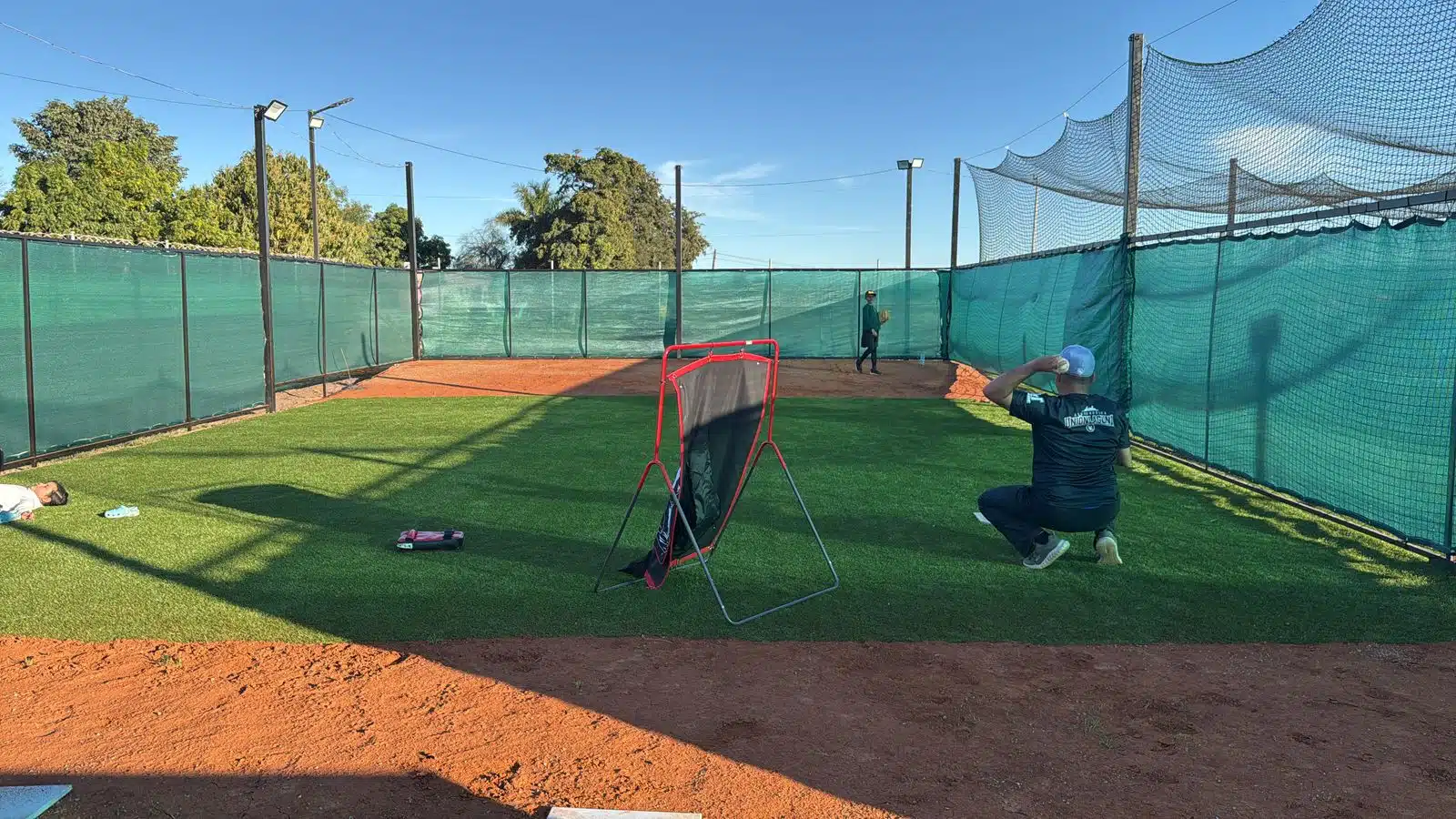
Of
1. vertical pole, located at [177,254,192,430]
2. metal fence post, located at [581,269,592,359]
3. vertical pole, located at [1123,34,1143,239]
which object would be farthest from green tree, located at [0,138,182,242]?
vertical pole, located at [1123,34,1143,239]

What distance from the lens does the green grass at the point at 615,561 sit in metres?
4.93

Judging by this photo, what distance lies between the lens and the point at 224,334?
1298cm

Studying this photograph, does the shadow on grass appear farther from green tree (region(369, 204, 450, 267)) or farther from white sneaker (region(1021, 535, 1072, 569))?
green tree (region(369, 204, 450, 267))

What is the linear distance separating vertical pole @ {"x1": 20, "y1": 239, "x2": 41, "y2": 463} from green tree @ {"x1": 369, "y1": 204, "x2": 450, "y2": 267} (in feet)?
152

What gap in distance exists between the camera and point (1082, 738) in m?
3.67

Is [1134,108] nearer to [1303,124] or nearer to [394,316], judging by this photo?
[1303,124]

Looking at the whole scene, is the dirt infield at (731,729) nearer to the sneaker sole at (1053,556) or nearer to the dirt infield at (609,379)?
the sneaker sole at (1053,556)

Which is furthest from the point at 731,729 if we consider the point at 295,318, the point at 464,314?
the point at 464,314

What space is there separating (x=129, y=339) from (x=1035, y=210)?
12585 mm

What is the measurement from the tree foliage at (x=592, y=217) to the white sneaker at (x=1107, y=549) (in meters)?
38.8

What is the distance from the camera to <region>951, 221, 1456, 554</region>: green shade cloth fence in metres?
6.12

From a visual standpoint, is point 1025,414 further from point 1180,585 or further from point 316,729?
point 316,729

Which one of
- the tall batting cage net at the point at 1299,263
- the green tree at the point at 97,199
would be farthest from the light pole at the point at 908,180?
→ the green tree at the point at 97,199

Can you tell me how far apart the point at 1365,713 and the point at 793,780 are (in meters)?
2.46
